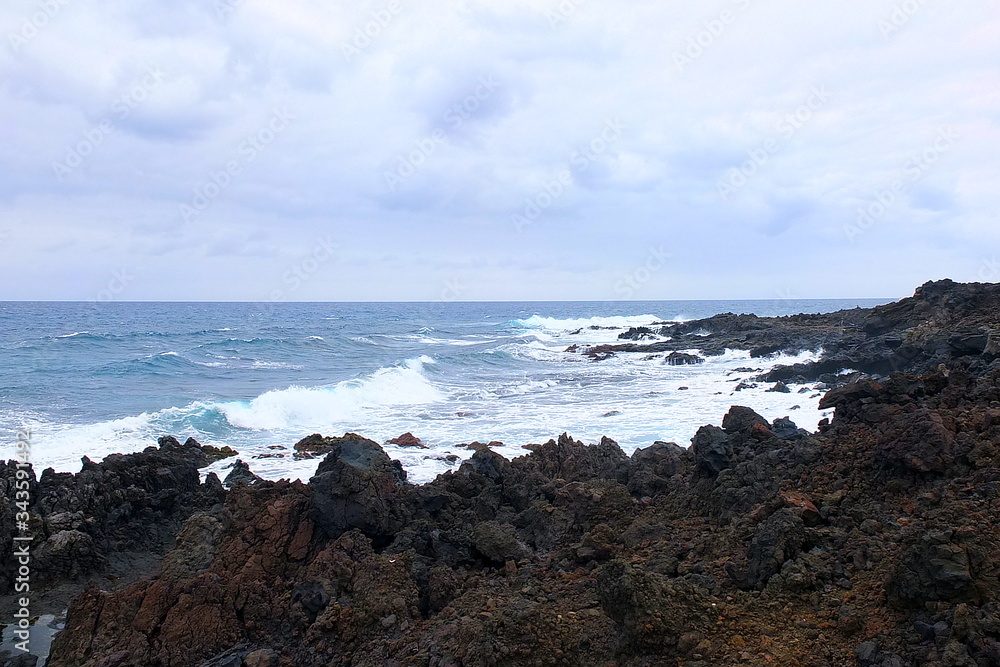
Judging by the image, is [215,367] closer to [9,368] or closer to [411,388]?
[9,368]

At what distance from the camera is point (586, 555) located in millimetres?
7273

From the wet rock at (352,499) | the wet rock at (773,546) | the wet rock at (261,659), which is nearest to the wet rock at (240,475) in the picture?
the wet rock at (352,499)

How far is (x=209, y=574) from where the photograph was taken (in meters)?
7.40

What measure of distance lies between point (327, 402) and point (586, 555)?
19.4 metres

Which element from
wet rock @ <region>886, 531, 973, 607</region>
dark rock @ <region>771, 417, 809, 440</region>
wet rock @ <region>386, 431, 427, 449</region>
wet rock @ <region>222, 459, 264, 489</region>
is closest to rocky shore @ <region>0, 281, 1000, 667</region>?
wet rock @ <region>886, 531, 973, 607</region>

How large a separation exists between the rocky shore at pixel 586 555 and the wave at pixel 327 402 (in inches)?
416

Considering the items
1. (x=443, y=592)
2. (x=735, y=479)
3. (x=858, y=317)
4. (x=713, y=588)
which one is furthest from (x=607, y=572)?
(x=858, y=317)

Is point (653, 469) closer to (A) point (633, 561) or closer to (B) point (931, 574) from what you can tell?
(A) point (633, 561)

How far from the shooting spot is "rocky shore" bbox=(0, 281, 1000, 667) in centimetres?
511

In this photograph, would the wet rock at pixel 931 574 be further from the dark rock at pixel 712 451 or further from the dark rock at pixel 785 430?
the dark rock at pixel 785 430

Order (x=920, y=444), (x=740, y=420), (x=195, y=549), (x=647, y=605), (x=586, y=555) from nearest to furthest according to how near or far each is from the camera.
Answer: (x=647, y=605)
(x=920, y=444)
(x=586, y=555)
(x=195, y=549)
(x=740, y=420)

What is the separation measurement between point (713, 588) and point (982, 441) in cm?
361

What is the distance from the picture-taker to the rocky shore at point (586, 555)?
16.8 ft

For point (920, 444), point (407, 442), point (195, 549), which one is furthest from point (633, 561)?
point (407, 442)
